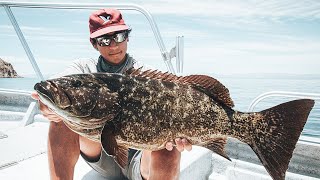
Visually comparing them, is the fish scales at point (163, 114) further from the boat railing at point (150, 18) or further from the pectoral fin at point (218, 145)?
the boat railing at point (150, 18)

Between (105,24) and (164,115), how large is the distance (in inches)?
53.3

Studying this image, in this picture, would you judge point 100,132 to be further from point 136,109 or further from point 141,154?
point 141,154

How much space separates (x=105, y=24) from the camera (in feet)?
10.7

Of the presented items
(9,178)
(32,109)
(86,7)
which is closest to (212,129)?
(9,178)

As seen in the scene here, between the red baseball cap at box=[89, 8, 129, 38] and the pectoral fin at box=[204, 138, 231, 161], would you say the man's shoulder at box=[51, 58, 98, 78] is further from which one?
the pectoral fin at box=[204, 138, 231, 161]

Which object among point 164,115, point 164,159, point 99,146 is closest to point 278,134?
point 164,115

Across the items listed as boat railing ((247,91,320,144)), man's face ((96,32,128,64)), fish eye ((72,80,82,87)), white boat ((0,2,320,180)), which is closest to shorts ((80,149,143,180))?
white boat ((0,2,320,180))

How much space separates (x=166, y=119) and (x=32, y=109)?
4.72 m

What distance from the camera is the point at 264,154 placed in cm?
240

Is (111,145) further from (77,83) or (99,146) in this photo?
(99,146)

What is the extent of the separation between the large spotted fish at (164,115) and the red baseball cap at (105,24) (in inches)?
37.4

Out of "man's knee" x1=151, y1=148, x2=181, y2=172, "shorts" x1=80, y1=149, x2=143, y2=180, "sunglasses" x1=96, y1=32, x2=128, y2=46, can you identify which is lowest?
"shorts" x1=80, y1=149, x2=143, y2=180

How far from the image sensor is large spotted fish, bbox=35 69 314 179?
2195 millimetres

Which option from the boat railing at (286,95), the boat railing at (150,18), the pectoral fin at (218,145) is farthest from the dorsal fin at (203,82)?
the boat railing at (150,18)
